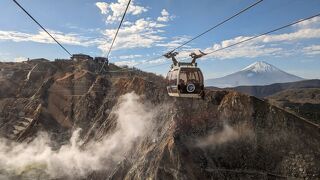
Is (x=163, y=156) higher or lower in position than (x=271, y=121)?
lower

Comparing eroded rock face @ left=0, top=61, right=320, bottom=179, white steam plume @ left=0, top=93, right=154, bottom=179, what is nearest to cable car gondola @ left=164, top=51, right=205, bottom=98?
eroded rock face @ left=0, top=61, right=320, bottom=179

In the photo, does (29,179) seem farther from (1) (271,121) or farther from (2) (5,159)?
(1) (271,121)

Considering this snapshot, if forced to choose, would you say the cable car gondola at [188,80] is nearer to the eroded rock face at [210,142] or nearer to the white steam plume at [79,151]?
the eroded rock face at [210,142]

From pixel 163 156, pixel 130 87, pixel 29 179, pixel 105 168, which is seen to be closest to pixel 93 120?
pixel 130 87

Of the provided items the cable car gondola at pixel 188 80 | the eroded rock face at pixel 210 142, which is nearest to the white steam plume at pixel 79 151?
→ the eroded rock face at pixel 210 142

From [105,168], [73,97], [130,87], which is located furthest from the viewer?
[73,97]

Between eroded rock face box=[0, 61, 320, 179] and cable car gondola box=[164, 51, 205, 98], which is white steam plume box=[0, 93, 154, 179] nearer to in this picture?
eroded rock face box=[0, 61, 320, 179]

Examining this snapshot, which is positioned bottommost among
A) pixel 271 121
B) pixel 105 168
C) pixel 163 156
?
pixel 105 168

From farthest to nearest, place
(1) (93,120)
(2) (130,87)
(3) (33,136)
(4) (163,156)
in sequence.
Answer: (3) (33,136) → (1) (93,120) → (2) (130,87) → (4) (163,156)

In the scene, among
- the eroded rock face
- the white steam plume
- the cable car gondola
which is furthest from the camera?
the white steam plume
